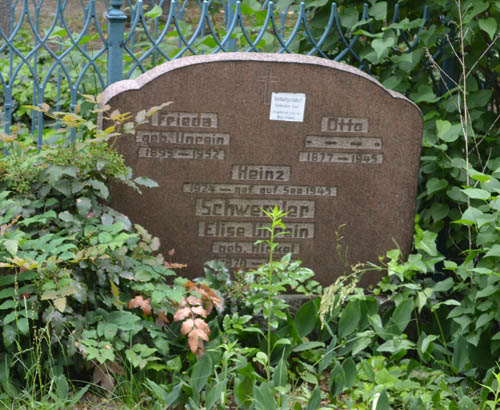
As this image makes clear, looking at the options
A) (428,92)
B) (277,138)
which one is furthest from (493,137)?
(277,138)

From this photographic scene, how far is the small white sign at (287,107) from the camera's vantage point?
367 centimetres

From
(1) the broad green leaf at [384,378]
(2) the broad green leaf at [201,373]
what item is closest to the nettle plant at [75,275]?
(2) the broad green leaf at [201,373]

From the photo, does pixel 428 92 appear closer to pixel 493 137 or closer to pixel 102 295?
pixel 493 137

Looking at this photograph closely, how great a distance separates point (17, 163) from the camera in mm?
3266

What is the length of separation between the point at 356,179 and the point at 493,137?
82cm

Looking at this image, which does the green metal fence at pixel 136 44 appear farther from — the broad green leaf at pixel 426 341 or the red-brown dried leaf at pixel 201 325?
the broad green leaf at pixel 426 341

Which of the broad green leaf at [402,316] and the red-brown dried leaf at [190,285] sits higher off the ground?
the red-brown dried leaf at [190,285]

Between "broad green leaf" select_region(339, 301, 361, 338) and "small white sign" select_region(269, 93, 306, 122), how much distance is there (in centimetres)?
92

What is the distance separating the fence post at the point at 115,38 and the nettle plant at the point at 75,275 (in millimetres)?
625

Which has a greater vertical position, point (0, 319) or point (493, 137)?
point (493, 137)

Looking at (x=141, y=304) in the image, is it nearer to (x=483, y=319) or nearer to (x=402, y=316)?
(x=402, y=316)

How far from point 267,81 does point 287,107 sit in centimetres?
15

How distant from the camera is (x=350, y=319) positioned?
3424mm

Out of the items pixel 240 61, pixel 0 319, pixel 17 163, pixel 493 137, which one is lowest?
pixel 0 319
